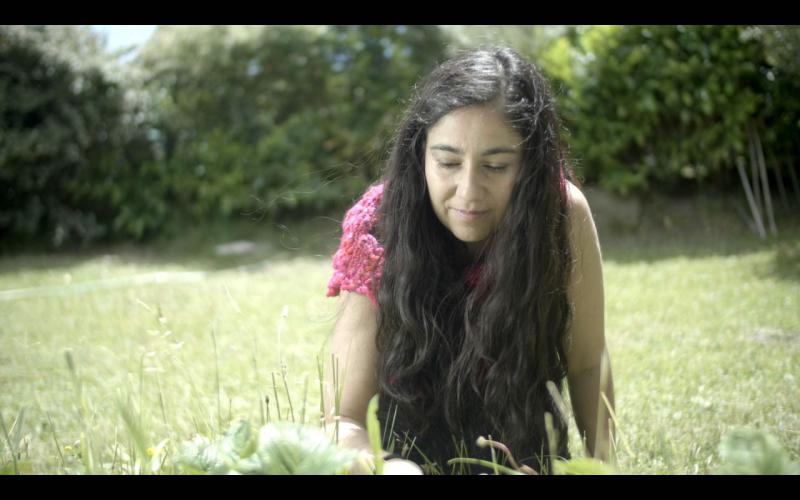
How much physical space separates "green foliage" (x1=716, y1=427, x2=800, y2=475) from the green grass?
19.4 inches

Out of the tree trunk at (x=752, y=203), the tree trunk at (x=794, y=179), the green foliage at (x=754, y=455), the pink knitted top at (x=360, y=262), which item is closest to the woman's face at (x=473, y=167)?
the pink knitted top at (x=360, y=262)

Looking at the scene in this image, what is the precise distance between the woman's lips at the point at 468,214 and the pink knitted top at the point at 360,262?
0.23 meters

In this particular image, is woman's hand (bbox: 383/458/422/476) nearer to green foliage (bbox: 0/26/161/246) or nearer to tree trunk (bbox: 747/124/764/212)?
tree trunk (bbox: 747/124/764/212)

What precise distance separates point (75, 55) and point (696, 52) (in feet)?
25.3

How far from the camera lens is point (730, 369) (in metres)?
3.50

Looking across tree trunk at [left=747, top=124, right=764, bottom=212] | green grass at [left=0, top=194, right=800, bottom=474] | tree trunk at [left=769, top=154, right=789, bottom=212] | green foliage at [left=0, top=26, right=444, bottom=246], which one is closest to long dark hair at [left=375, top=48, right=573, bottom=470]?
green grass at [left=0, top=194, right=800, bottom=474]

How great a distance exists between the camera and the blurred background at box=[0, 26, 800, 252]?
26.8ft

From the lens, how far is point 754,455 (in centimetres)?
101

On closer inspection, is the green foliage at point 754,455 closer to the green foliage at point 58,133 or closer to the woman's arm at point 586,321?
the woman's arm at point 586,321

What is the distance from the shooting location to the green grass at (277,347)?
7.50 ft
